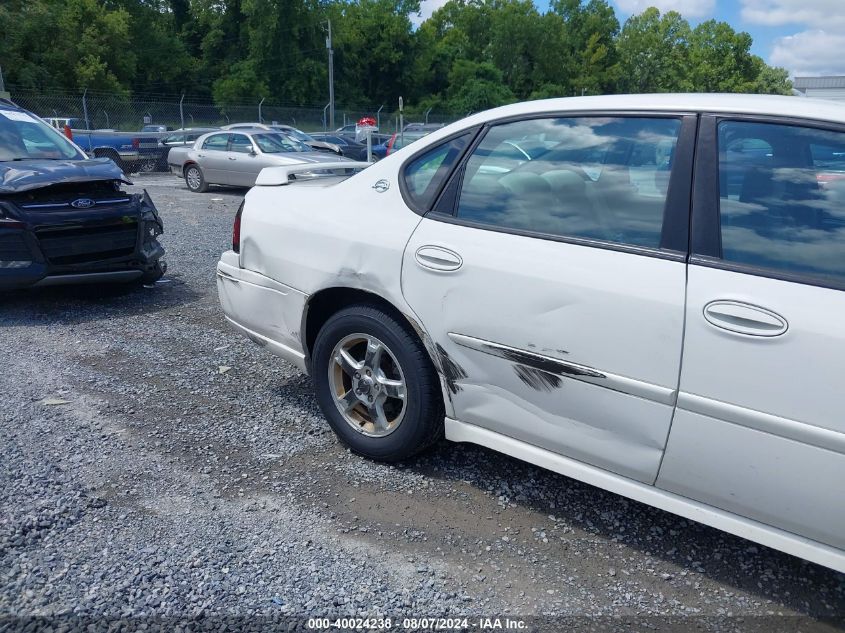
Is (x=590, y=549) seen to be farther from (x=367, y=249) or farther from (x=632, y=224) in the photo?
(x=367, y=249)

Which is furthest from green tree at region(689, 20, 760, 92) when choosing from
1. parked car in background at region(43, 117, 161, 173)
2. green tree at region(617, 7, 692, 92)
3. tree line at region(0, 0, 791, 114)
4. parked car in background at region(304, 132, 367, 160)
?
parked car in background at region(43, 117, 161, 173)

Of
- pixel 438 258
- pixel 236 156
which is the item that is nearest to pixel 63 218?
pixel 438 258

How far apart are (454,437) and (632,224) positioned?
1208mm

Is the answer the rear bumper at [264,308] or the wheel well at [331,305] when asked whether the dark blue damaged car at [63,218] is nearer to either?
the rear bumper at [264,308]

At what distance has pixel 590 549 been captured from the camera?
2.85m

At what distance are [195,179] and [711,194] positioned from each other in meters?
15.3

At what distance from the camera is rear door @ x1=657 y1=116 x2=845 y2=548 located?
217 cm

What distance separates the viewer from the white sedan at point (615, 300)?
7.41 feet

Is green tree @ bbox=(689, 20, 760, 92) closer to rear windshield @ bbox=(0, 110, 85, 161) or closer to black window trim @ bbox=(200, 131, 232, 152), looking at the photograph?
black window trim @ bbox=(200, 131, 232, 152)

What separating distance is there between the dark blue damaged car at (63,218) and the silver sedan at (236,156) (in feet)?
27.6

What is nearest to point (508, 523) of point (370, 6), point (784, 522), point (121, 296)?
point (784, 522)

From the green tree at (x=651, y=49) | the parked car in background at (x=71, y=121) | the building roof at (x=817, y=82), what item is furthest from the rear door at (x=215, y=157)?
the green tree at (x=651, y=49)

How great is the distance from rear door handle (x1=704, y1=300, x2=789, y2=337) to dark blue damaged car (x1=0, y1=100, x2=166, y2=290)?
16.6 ft

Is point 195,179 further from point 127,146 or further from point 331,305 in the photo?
point 331,305
